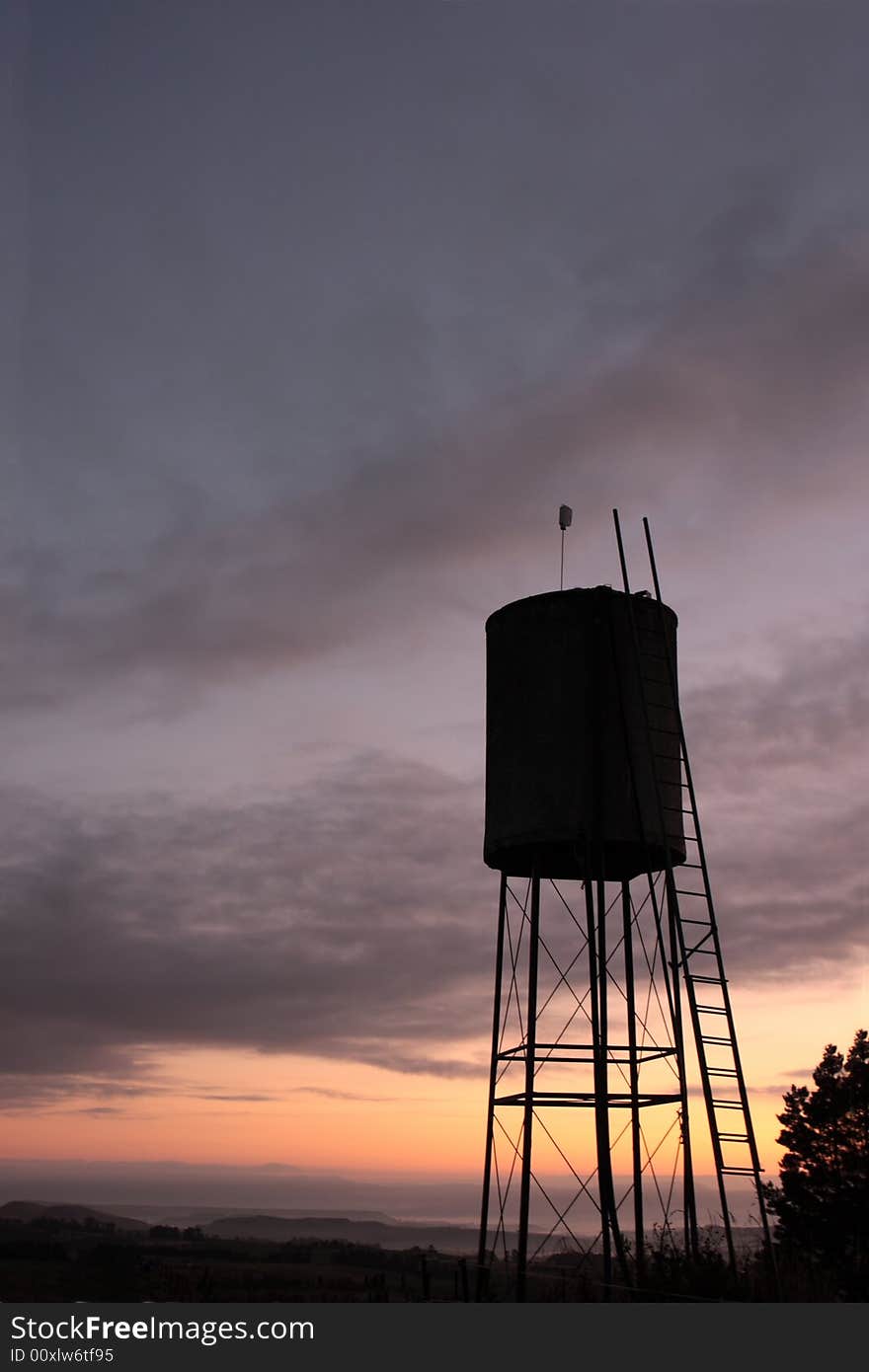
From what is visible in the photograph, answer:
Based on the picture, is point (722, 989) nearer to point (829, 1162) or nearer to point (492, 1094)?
point (492, 1094)

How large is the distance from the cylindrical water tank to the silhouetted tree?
14896 millimetres

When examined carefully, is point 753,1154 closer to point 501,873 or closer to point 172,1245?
point 501,873

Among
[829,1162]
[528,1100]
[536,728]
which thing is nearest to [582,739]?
[536,728]

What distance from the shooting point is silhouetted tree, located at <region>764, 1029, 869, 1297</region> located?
33.1 meters

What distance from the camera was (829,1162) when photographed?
34656 millimetres

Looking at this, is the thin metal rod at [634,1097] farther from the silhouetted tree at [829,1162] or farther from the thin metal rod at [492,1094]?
the silhouetted tree at [829,1162]

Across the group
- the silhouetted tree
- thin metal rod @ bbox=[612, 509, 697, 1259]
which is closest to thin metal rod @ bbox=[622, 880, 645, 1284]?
thin metal rod @ bbox=[612, 509, 697, 1259]

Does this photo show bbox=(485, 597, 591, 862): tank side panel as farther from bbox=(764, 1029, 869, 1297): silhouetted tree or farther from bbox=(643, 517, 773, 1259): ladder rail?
bbox=(764, 1029, 869, 1297): silhouetted tree

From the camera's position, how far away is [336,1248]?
46375mm
